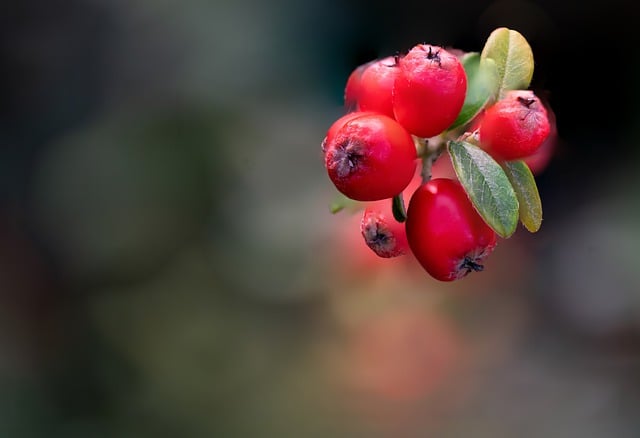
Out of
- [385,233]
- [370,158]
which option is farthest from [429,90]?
[385,233]

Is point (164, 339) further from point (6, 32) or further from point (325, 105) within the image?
point (6, 32)

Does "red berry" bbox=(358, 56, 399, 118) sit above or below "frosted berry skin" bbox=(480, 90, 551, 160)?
above

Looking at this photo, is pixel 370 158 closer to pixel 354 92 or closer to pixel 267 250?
pixel 354 92

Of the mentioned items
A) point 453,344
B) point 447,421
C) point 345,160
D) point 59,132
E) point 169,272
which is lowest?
point 447,421

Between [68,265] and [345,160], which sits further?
[68,265]

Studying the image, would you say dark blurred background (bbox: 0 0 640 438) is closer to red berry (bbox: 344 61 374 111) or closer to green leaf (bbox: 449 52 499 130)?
red berry (bbox: 344 61 374 111)

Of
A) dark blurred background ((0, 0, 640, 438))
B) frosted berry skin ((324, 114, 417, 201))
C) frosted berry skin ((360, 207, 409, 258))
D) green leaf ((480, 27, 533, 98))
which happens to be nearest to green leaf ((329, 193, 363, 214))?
frosted berry skin ((360, 207, 409, 258))

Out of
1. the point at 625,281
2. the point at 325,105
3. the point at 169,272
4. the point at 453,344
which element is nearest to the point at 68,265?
the point at 169,272

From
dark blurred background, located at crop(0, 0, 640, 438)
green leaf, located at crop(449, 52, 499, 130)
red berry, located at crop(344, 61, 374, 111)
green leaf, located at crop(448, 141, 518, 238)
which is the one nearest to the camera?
green leaf, located at crop(448, 141, 518, 238)

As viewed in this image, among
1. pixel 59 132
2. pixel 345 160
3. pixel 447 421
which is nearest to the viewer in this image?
pixel 345 160
